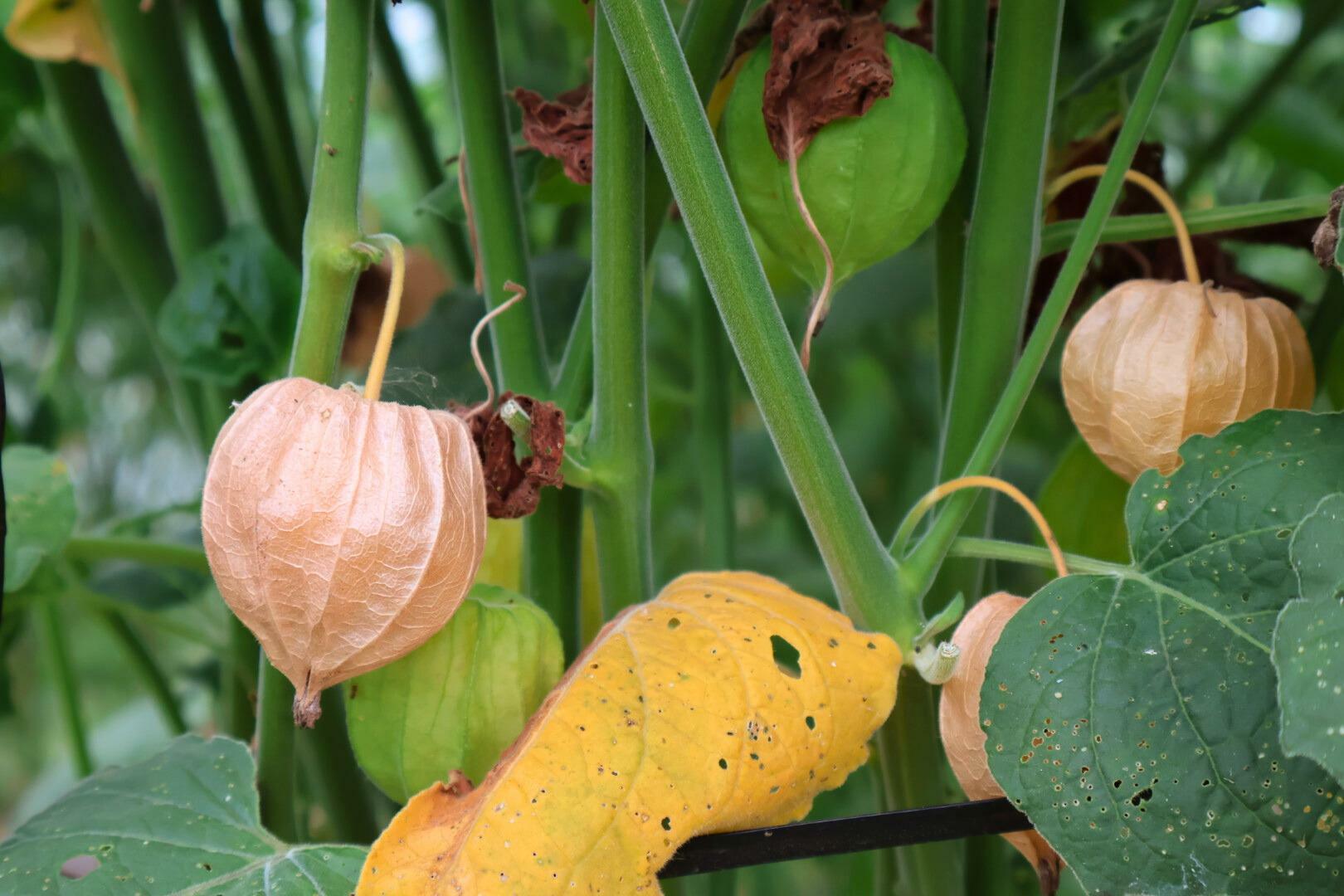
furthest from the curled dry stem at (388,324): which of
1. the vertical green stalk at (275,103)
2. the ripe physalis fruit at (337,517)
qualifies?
the vertical green stalk at (275,103)

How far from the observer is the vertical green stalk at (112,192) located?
0.46 metres

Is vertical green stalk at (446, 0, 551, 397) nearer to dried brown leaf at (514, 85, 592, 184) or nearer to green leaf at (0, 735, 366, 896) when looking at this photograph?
dried brown leaf at (514, 85, 592, 184)

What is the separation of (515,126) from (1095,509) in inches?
10.8

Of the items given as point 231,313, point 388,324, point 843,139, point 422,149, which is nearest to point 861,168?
point 843,139

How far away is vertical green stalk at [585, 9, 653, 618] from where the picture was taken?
290 mm

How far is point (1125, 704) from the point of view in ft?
0.81

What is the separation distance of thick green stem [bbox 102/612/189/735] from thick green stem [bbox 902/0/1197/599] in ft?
1.27

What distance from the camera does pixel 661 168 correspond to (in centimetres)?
33

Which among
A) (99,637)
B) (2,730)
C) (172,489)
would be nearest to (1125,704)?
(172,489)

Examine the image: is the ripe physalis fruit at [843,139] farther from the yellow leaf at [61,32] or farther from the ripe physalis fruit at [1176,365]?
the yellow leaf at [61,32]

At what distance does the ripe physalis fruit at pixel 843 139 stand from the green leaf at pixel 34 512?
0.81 feet

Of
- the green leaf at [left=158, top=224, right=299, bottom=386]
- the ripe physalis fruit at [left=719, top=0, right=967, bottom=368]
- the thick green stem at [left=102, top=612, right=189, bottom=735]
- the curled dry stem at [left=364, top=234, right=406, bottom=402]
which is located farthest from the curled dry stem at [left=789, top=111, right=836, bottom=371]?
the thick green stem at [left=102, top=612, right=189, bottom=735]

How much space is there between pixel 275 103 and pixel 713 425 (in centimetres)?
27

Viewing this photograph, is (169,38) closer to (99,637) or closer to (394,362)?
(394,362)
